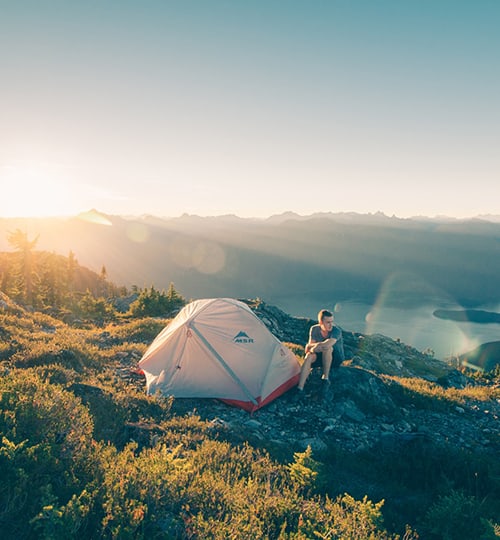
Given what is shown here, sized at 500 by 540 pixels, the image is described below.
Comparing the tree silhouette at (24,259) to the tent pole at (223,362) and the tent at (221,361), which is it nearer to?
the tent at (221,361)

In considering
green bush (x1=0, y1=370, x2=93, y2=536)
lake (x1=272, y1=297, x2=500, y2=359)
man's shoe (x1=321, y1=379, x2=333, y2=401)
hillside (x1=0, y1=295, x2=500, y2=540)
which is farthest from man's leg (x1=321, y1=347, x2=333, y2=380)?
lake (x1=272, y1=297, x2=500, y2=359)

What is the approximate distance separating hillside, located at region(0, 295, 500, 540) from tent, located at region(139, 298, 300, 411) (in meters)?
0.41

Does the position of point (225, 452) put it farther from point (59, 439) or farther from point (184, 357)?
point (184, 357)

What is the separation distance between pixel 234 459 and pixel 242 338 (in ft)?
14.6

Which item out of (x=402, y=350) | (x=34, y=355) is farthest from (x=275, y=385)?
(x=402, y=350)

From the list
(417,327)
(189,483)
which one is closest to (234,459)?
(189,483)

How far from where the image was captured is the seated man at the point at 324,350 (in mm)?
9902

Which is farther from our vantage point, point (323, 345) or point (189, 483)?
point (323, 345)

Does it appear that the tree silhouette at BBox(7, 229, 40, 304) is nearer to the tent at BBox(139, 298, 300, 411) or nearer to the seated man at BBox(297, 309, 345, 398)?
the tent at BBox(139, 298, 300, 411)

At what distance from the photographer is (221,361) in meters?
9.85

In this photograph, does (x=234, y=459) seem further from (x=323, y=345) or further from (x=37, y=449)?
(x=323, y=345)

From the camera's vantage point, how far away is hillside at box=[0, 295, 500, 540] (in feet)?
13.0

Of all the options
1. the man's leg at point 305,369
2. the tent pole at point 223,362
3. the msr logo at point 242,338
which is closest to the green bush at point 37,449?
the tent pole at point 223,362

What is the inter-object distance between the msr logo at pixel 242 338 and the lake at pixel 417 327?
110698mm
